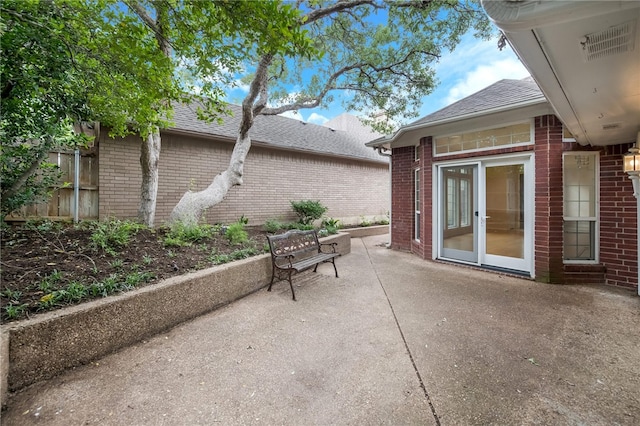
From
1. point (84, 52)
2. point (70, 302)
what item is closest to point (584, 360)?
point (70, 302)

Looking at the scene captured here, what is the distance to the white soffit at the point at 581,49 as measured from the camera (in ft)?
4.63

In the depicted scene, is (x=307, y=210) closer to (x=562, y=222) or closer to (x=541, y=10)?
(x=562, y=222)

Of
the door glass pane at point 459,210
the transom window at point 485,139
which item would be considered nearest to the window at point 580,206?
the transom window at point 485,139

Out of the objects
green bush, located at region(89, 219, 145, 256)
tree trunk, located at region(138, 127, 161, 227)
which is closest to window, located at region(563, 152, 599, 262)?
green bush, located at region(89, 219, 145, 256)

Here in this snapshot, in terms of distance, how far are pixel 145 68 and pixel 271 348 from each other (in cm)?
374

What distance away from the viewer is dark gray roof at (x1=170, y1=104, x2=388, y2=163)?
25.9 feet

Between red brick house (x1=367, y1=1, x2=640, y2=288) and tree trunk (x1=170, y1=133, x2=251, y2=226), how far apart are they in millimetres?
4050

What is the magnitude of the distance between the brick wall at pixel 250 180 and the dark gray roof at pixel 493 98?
4.87 m

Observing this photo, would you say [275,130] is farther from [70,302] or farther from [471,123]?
[70,302]

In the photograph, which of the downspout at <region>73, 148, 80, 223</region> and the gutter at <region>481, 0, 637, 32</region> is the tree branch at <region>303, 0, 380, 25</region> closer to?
the gutter at <region>481, 0, 637, 32</region>

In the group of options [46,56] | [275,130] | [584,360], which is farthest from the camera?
[275,130]

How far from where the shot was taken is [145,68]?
3.32 meters

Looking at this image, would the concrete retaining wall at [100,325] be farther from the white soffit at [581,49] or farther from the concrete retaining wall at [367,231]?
the concrete retaining wall at [367,231]

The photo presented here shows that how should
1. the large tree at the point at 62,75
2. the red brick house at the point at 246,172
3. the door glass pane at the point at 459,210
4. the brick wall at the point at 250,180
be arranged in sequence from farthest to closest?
the brick wall at the point at 250,180 < the red brick house at the point at 246,172 < the door glass pane at the point at 459,210 < the large tree at the point at 62,75
